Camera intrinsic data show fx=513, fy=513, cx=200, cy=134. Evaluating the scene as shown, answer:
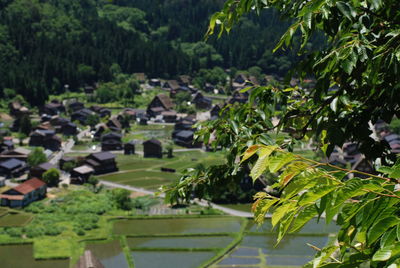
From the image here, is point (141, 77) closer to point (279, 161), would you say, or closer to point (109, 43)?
point (109, 43)

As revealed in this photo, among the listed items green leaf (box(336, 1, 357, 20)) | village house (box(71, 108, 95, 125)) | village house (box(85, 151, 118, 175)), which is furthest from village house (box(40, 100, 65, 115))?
green leaf (box(336, 1, 357, 20))

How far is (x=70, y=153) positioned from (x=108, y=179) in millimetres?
10141

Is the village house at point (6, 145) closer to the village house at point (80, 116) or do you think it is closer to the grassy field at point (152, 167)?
the grassy field at point (152, 167)

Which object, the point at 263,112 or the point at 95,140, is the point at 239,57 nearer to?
the point at 95,140

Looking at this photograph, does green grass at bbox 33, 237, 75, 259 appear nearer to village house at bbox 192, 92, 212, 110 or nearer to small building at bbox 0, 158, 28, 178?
small building at bbox 0, 158, 28, 178

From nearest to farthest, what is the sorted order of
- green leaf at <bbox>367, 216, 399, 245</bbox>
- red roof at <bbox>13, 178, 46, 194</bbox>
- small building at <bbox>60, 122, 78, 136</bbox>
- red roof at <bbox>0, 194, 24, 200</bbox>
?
1. green leaf at <bbox>367, 216, 399, 245</bbox>
2. red roof at <bbox>0, 194, 24, 200</bbox>
3. red roof at <bbox>13, 178, 46, 194</bbox>
4. small building at <bbox>60, 122, 78, 136</bbox>

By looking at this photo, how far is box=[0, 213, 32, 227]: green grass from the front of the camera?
34378 millimetres

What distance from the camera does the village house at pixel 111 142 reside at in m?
57.2

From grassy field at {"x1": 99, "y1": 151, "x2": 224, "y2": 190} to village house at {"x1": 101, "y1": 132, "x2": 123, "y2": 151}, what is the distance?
8.87 ft

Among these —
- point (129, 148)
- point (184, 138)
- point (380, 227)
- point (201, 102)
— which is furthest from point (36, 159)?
point (380, 227)

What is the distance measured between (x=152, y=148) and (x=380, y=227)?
5316cm

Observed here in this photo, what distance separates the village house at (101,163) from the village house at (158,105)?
29.0 metres

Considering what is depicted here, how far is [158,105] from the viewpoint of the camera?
267 feet

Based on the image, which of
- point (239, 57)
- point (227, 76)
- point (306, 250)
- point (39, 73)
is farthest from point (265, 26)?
point (306, 250)
